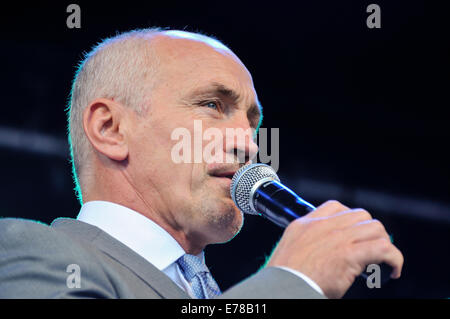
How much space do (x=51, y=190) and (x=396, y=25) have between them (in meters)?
2.11

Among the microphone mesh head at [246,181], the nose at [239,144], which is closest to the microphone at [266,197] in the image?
the microphone mesh head at [246,181]

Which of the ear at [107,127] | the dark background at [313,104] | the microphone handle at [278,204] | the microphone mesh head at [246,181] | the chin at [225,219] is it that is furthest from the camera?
the dark background at [313,104]

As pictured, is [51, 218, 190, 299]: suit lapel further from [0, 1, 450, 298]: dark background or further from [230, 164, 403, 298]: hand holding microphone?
[0, 1, 450, 298]: dark background

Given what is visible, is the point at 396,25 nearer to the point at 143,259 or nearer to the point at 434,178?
the point at 434,178

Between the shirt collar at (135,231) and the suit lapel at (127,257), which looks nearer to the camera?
the suit lapel at (127,257)

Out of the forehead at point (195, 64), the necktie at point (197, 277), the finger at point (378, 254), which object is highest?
the forehead at point (195, 64)

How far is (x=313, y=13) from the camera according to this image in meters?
2.64

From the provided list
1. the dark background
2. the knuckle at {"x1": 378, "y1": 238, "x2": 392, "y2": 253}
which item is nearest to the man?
the knuckle at {"x1": 378, "y1": 238, "x2": 392, "y2": 253}

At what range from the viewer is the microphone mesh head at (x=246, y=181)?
4.23ft

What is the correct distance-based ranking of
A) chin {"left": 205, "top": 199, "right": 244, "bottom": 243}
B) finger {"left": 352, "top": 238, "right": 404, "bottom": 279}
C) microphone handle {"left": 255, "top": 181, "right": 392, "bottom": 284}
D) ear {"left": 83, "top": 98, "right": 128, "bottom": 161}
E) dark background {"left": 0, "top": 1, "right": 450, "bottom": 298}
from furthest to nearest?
dark background {"left": 0, "top": 1, "right": 450, "bottom": 298} < ear {"left": 83, "top": 98, "right": 128, "bottom": 161} < chin {"left": 205, "top": 199, "right": 244, "bottom": 243} < microphone handle {"left": 255, "top": 181, "right": 392, "bottom": 284} < finger {"left": 352, "top": 238, "right": 404, "bottom": 279}

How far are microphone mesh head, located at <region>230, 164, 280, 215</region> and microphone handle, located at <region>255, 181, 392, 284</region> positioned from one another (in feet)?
0.10

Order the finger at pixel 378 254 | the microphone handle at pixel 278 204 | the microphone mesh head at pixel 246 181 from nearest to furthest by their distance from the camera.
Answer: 1. the finger at pixel 378 254
2. the microphone handle at pixel 278 204
3. the microphone mesh head at pixel 246 181

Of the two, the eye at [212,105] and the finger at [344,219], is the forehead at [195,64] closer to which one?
the eye at [212,105]

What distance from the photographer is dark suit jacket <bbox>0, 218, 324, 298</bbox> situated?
3.17 ft
